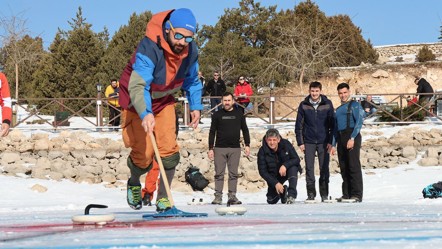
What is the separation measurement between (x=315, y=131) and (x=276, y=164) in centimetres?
74

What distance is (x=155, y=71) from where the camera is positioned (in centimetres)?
→ 606

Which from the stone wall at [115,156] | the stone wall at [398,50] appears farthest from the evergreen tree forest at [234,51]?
the stone wall at [115,156]

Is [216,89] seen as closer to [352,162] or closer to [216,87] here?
[216,87]

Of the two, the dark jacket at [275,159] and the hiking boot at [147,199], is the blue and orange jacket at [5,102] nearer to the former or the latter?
the hiking boot at [147,199]

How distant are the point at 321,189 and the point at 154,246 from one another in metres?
7.66

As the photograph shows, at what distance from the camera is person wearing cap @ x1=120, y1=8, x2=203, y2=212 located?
19.5 feet

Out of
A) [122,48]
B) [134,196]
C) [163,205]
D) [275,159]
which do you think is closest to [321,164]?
[275,159]

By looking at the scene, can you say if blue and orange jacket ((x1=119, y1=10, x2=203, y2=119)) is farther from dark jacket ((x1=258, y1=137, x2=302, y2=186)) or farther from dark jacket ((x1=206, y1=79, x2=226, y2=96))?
dark jacket ((x1=206, y1=79, x2=226, y2=96))

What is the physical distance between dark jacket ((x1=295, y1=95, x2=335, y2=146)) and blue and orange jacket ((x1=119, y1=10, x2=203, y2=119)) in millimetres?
4738

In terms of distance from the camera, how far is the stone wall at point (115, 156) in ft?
57.0

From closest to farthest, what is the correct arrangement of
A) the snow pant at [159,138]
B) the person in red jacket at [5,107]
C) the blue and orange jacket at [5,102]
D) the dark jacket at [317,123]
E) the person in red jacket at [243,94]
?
the snow pant at [159,138] < the person in red jacket at [5,107] < the blue and orange jacket at [5,102] < the dark jacket at [317,123] < the person in red jacket at [243,94]

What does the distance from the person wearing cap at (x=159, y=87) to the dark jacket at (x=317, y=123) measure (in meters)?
4.49

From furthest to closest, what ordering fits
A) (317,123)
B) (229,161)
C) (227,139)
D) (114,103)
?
(114,103)
(229,161)
(227,139)
(317,123)

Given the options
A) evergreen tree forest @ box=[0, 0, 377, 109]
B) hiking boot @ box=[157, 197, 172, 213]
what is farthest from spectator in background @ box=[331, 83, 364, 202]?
evergreen tree forest @ box=[0, 0, 377, 109]
